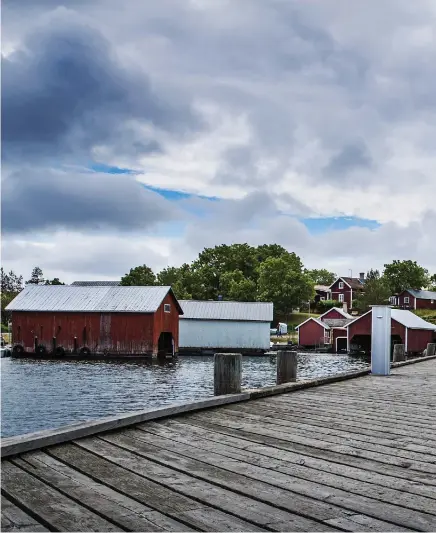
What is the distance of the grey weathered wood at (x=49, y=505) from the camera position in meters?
2.98

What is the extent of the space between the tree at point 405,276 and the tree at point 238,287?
94.0 ft

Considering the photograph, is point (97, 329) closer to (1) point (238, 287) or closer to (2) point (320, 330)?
(2) point (320, 330)

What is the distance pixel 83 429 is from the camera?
195 inches

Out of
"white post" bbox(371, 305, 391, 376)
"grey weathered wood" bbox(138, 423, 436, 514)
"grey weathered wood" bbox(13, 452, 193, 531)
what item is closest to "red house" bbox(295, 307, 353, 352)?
"white post" bbox(371, 305, 391, 376)

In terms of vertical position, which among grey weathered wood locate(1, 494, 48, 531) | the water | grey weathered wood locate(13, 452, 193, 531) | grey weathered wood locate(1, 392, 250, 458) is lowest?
the water

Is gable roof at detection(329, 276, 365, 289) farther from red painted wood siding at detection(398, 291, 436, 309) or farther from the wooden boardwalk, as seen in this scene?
the wooden boardwalk

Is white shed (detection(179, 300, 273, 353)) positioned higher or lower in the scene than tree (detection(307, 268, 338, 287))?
lower

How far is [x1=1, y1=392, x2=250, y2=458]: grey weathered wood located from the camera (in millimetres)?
4320

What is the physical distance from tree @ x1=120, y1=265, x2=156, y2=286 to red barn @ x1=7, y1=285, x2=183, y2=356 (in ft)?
148

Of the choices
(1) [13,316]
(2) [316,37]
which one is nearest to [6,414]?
(2) [316,37]

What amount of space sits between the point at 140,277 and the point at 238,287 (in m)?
22.8

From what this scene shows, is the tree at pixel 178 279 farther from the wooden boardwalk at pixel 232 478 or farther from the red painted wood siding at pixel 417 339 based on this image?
the wooden boardwalk at pixel 232 478

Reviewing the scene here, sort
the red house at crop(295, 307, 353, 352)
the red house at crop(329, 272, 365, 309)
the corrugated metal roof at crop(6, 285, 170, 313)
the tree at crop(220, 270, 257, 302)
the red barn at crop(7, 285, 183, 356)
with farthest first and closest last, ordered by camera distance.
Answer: the red house at crop(329, 272, 365, 309) < the tree at crop(220, 270, 257, 302) < the red house at crop(295, 307, 353, 352) < the corrugated metal roof at crop(6, 285, 170, 313) < the red barn at crop(7, 285, 183, 356)

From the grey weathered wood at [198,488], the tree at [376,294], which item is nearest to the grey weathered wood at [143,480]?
the grey weathered wood at [198,488]
